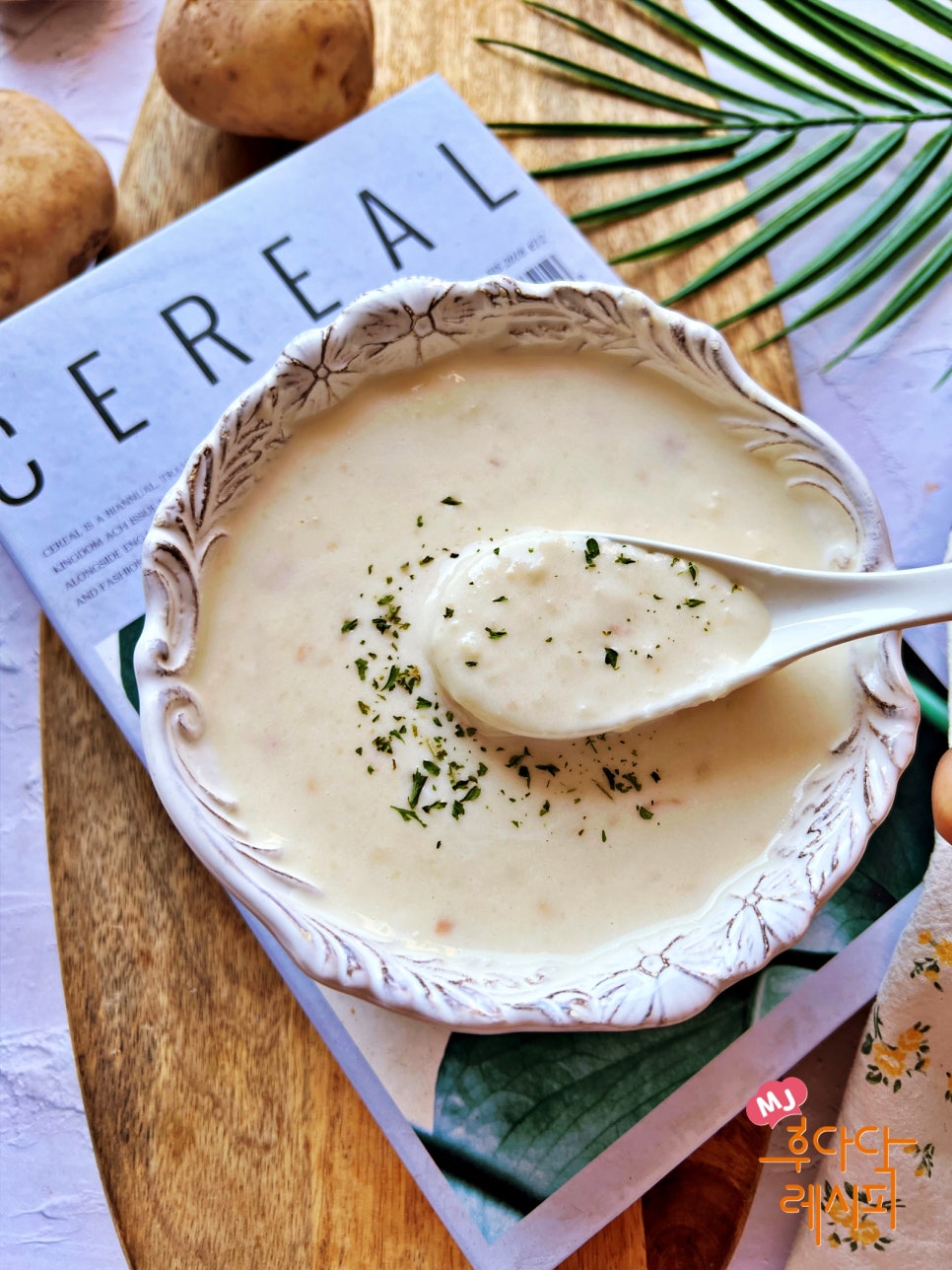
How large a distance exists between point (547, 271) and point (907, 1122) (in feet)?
3.15

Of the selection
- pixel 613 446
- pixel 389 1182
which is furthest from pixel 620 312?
pixel 389 1182

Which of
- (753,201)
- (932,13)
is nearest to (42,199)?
(753,201)

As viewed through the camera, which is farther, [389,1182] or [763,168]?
[763,168]

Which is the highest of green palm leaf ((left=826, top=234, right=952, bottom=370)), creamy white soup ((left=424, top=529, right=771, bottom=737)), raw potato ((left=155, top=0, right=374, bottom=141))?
raw potato ((left=155, top=0, right=374, bottom=141))

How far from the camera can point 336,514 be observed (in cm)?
101

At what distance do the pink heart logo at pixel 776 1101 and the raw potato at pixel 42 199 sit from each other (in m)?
1.13

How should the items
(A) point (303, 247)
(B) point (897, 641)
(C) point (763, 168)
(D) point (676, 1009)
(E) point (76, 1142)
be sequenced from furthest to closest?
1. (C) point (763, 168)
2. (A) point (303, 247)
3. (E) point (76, 1142)
4. (B) point (897, 641)
5. (D) point (676, 1009)

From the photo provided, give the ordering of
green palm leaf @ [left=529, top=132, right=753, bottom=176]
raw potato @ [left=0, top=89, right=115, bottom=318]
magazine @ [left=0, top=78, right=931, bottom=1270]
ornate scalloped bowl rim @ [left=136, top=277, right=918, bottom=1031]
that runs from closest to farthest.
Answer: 1. ornate scalloped bowl rim @ [left=136, top=277, right=918, bottom=1031]
2. magazine @ [left=0, top=78, right=931, bottom=1270]
3. raw potato @ [left=0, top=89, right=115, bottom=318]
4. green palm leaf @ [left=529, top=132, right=753, bottom=176]

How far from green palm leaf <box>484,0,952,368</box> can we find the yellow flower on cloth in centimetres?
64

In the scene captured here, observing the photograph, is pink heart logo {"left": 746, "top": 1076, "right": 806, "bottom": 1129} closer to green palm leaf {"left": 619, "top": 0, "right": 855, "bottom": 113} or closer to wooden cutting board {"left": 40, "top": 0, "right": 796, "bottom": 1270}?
wooden cutting board {"left": 40, "top": 0, "right": 796, "bottom": 1270}

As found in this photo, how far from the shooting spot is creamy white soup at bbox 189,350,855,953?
37.5 inches

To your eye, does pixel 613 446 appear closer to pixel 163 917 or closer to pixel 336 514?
pixel 336 514

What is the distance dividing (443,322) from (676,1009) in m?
0.65

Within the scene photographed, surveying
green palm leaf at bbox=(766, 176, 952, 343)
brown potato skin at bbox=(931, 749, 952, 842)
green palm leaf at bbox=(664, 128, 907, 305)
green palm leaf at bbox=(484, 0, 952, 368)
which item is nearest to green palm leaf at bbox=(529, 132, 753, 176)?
green palm leaf at bbox=(484, 0, 952, 368)
